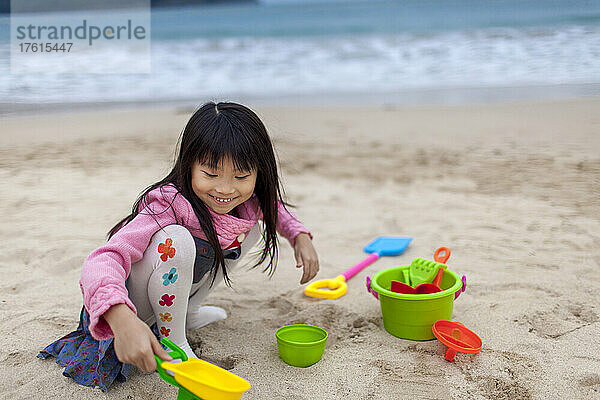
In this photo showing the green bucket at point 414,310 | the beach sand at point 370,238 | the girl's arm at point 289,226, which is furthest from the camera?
the girl's arm at point 289,226

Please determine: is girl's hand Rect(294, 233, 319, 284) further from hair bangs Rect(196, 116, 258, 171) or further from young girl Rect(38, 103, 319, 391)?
hair bangs Rect(196, 116, 258, 171)

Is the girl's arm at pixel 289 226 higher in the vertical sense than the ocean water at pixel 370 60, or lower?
lower

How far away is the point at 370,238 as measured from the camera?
9.46 ft

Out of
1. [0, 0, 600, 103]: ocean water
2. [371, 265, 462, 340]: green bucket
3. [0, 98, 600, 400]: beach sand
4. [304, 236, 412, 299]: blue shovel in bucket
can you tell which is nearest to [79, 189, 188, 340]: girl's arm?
[0, 98, 600, 400]: beach sand

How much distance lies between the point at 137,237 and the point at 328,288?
1.02m

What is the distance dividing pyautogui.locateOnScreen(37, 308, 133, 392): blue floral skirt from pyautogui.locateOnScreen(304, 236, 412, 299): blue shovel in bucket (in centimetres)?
82

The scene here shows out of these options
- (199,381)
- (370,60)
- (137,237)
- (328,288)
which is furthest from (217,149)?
(370,60)

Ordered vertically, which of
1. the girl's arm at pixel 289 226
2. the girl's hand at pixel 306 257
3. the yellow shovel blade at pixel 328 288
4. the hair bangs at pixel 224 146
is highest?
the hair bangs at pixel 224 146

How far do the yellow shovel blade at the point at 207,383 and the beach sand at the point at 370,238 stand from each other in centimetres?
22

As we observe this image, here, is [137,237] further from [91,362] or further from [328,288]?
[328,288]

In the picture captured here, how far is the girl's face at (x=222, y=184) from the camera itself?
1511 millimetres

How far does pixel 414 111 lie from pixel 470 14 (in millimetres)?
7984

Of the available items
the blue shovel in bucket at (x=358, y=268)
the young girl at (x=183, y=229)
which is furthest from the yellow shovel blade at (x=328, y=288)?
the young girl at (x=183, y=229)

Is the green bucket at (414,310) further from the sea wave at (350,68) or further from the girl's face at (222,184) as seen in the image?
the sea wave at (350,68)
